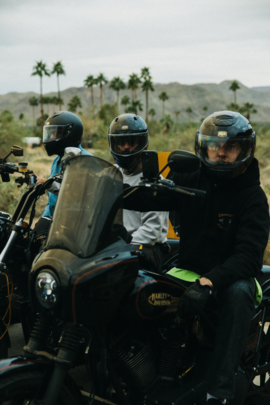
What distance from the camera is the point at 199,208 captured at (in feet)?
8.85

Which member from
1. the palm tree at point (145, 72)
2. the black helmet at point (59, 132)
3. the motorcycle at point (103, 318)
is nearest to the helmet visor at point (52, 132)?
the black helmet at point (59, 132)

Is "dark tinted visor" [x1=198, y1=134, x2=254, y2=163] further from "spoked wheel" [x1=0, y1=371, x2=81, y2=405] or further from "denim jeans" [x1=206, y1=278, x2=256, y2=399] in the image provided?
"spoked wheel" [x1=0, y1=371, x2=81, y2=405]

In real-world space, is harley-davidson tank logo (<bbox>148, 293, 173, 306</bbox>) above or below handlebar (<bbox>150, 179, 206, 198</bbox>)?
below

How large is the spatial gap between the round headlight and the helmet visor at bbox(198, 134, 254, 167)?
126cm

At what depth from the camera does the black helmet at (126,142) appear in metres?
3.80

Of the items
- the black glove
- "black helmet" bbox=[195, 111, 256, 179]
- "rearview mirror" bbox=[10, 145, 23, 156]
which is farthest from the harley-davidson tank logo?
"rearview mirror" bbox=[10, 145, 23, 156]

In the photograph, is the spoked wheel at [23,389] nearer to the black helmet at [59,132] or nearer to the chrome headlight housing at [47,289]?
the chrome headlight housing at [47,289]

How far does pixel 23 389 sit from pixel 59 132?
2.90 m

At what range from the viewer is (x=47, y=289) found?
196 centimetres

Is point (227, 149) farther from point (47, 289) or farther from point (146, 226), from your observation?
point (47, 289)

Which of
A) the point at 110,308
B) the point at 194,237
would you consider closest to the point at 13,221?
the point at 110,308

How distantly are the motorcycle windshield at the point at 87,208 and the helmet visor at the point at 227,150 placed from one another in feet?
2.45

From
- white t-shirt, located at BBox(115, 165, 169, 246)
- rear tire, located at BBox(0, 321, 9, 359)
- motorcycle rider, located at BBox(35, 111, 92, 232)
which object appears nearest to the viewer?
rear tire, located at BBox(0, 321, 9, 359)

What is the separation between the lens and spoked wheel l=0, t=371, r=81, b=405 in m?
1.89
